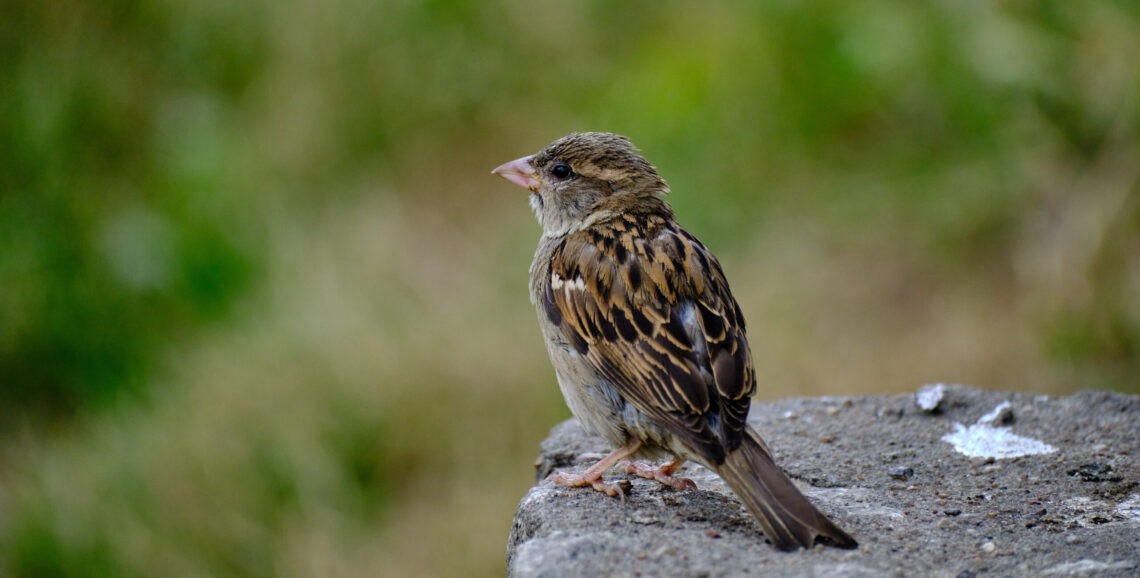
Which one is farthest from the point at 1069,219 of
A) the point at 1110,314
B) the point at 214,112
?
the point at 214,112

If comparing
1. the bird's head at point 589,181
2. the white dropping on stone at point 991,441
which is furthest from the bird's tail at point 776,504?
the bird's head at point 589,181

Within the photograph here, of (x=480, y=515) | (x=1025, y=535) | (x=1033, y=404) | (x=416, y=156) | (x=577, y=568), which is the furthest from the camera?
(x=416, y=156)

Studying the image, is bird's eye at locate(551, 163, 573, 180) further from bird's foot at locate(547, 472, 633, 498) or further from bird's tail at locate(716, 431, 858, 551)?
bird's tail at locate(716, 431, 858, 551)

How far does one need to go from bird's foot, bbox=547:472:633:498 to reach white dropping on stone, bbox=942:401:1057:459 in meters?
1.07

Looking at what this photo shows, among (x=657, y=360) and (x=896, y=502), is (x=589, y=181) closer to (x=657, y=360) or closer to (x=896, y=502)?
(x=657, y=360)

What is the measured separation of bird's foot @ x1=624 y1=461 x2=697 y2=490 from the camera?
11.5 ft

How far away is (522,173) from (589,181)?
264 millimetres

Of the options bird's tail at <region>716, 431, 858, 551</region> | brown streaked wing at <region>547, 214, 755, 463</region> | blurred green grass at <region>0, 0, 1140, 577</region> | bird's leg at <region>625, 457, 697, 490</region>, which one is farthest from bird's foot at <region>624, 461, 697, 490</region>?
blurred green grass at <region>0, 0, 1140, 577</region>

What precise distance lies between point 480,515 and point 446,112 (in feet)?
12.3

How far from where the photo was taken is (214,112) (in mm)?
8250

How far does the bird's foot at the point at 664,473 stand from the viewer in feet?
11.5

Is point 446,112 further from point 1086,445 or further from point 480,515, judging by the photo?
point 1086,445

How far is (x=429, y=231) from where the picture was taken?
820 centimetres

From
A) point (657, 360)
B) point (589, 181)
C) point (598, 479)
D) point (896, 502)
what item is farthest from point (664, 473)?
point (589, 181)
